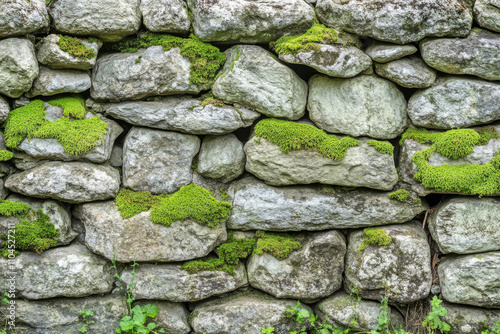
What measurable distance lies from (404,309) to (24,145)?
4193mm

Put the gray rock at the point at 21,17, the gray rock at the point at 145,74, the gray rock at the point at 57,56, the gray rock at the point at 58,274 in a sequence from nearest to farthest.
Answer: the gray rock at the point at 21,17 → the gray rock at the point at 57,56 → the gray rock at the point at 58,274 → the gray rock at the point at 145,74

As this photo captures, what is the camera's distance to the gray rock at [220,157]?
4.07 meters

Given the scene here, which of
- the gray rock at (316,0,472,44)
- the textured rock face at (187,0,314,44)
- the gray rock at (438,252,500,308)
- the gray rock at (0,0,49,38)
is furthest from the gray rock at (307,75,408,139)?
the gray rock at (0,0,49,38)

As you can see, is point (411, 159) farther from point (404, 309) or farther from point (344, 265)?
point (404, 309)

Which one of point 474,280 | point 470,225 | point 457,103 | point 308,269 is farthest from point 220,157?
point 474,280

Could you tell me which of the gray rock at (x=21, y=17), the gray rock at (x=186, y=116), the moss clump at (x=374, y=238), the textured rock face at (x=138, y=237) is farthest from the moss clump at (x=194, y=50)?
the moss clump at (x=374, y=238)

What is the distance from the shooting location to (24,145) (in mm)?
3793

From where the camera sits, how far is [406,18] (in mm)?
3701

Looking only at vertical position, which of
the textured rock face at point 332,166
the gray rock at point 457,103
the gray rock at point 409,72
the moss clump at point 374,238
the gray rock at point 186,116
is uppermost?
the gray rock at point 409,72

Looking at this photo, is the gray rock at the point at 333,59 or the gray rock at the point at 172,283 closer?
the gray rock at the point at 333,59

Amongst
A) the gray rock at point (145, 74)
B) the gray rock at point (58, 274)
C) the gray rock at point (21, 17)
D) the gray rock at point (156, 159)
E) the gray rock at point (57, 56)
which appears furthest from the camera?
the gray rock at point (156, 159)

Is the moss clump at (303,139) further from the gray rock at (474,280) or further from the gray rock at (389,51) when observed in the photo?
the gray rock at (474,280)

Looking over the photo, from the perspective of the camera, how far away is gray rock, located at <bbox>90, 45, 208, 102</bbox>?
12.8 feet

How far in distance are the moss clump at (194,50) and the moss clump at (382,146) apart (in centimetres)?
174
